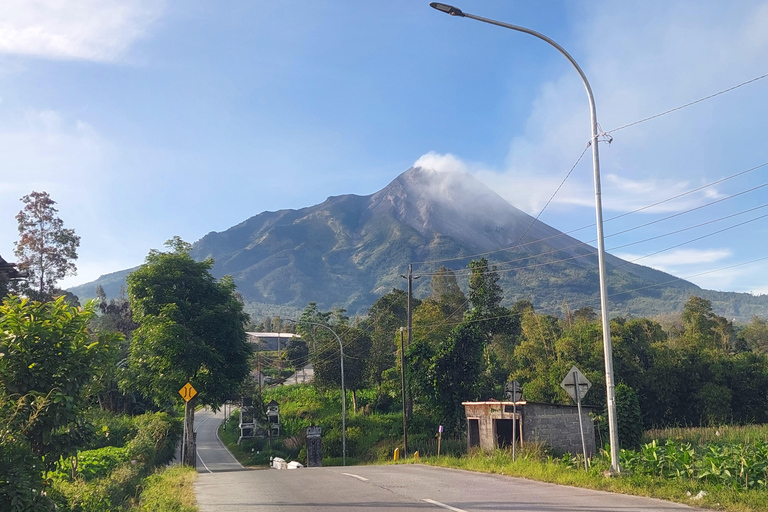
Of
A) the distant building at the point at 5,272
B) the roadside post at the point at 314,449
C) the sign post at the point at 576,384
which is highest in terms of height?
the distant building at the point at 5,272

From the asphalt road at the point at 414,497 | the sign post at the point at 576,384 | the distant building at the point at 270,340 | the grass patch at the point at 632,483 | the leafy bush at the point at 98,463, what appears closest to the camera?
the grass patch at the point at 632,483

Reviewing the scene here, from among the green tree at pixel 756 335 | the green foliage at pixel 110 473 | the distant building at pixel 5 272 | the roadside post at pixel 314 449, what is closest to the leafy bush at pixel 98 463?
the green foliage at pixel 110 473

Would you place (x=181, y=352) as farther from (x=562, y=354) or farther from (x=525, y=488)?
(x=562, y=354)

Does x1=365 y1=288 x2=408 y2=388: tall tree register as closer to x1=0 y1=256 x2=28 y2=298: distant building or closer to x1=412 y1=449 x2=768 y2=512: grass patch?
x1=0 y1=256 x2=28 y2=298: distant building

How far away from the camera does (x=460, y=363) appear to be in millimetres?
50281

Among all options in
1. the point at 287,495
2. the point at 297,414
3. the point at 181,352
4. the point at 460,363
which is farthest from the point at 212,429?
the point at 287,495

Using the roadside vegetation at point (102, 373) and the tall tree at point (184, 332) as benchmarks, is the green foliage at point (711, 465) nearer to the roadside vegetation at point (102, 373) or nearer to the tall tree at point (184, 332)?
the roadside vegetation at point (102, 373)

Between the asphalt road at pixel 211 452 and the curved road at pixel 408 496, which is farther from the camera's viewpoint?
the asphalt road at pixel 211 452

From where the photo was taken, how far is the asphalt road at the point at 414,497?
33.4 ft

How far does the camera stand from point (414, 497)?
1166 centimetres

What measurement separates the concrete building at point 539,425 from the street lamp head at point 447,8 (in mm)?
19790

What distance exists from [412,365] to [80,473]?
112ft

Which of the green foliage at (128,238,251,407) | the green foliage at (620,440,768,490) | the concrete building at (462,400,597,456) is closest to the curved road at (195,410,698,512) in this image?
the green foliage at (620,440,768,490)

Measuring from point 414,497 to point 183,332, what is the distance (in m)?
20.3
